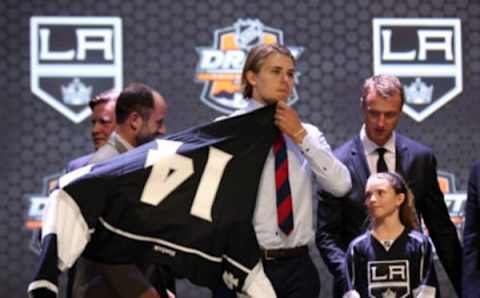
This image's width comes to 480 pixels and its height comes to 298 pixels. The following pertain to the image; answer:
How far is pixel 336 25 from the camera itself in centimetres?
457

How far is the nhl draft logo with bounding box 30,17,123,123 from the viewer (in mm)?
4391

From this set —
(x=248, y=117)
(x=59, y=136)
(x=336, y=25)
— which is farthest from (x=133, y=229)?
(x=336, y=25)

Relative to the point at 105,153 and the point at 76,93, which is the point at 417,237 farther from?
the point at 76,93

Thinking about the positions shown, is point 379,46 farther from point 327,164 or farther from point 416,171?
point 327,164

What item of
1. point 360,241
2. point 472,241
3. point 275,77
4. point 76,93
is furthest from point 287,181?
point 76,93

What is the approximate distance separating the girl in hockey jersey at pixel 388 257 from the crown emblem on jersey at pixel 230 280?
0.51m

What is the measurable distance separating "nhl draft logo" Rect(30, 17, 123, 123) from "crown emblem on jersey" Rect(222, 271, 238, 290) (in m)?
1.90

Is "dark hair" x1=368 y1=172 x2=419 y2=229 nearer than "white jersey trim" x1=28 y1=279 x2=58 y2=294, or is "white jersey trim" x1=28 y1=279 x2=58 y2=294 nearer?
"white jersey trim" x1=28 y1=279 x2=58 y2=294

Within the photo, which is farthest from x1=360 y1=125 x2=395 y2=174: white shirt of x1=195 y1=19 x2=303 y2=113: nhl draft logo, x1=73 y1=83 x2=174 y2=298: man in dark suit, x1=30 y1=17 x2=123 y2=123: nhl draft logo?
x1=30 y1=17 x2=123 y2=123: nhl draft logo

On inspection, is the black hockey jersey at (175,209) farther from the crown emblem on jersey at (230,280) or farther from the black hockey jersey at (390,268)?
the black hockey jersey at (390,268)

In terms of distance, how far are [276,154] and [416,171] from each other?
0.62 metres

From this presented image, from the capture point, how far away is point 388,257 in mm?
3082

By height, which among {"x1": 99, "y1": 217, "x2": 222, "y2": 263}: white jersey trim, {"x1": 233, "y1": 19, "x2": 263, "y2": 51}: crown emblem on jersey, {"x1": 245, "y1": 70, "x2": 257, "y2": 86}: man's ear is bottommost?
{"x1": 99, "y1": 217, "x2": 222, "y2": 263}: white jersey trim

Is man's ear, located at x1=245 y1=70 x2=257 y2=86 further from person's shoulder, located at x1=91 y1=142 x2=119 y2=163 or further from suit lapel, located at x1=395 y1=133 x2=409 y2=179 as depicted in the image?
suit lapel, located at x1=395 y1=133 x2=409 y2=179
